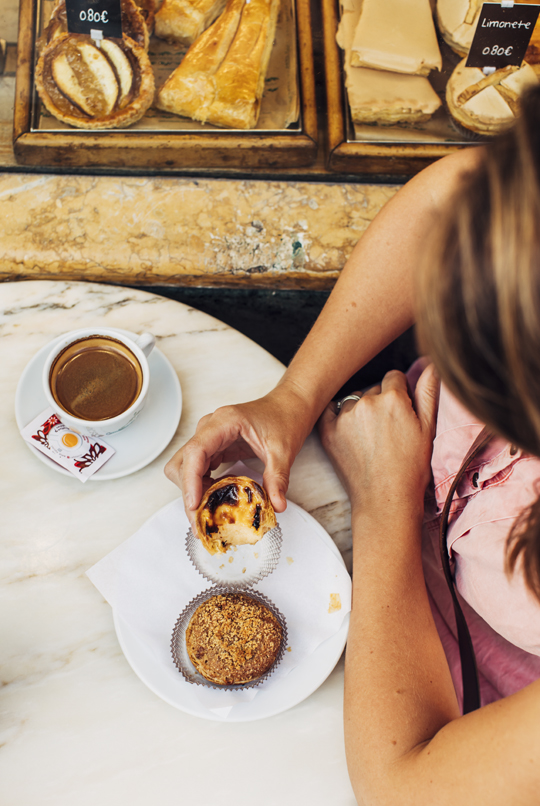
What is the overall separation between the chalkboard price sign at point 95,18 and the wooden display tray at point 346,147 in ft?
1.89

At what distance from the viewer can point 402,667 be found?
0.94 m

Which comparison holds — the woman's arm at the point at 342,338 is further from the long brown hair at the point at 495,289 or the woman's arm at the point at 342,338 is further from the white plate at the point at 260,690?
the long brown hair at the point at 495,289

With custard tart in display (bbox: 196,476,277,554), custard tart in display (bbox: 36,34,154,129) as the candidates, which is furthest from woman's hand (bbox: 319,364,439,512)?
custard tart in display (bbox: 36,34,154,129)

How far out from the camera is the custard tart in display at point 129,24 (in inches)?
55.6

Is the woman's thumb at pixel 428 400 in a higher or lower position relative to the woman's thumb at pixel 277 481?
higher

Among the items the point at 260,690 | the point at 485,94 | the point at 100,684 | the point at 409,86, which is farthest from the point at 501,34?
the point at 100,684

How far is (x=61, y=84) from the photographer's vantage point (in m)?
1.43

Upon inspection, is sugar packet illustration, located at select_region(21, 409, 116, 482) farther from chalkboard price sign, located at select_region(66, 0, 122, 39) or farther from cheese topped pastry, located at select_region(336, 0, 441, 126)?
cheese topped pastry, located at select_region(336, 0, 441, 126)

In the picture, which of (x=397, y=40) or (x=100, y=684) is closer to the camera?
(x=100, y=684)

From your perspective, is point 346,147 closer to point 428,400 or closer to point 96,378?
point 428,400

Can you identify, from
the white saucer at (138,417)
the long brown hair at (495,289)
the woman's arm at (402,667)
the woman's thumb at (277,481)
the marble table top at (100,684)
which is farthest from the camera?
the white saucer at (138,417)

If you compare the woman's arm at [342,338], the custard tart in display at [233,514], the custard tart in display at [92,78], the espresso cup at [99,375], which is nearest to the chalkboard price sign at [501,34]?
the woman's arm at [342,338]

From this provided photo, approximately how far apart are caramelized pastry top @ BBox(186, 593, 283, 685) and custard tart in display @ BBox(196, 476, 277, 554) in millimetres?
110

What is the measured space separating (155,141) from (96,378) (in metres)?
0.74
